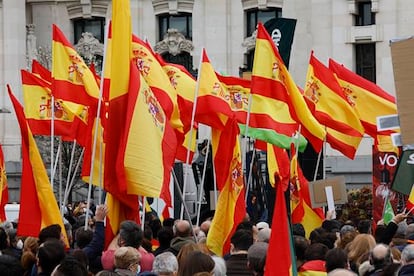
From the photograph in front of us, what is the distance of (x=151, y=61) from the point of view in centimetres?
1731

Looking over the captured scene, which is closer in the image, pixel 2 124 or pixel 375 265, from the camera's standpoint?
pixel 375 265

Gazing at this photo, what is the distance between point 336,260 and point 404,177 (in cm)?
764

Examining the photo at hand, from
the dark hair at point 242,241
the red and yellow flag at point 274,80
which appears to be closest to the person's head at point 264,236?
the dark hair at point 242,241

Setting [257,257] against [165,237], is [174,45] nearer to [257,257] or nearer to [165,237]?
[165,237]

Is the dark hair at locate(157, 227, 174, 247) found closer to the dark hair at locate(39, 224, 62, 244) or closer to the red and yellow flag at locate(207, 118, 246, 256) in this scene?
the dark hair at locate(39, 224, 62, 244)

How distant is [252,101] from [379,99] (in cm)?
330

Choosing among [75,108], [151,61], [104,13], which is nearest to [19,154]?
[104,13]

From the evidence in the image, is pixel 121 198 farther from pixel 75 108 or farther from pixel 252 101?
pixel 75 108

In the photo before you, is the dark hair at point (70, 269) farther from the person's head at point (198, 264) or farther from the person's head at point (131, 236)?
the person's head at point (131, 236)

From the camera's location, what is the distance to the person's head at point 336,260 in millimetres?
12203

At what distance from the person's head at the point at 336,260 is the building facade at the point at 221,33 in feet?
95.4

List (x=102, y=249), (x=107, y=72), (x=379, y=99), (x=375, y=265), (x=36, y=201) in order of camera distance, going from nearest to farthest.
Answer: (x=375, y=265) → (x=102, y=249) → (x=36, y=201) → (x=107, y=72) → (x=379, y=99)

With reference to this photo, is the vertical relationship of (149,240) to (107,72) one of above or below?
below

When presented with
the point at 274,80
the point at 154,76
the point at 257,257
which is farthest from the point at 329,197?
the point at 257,257
